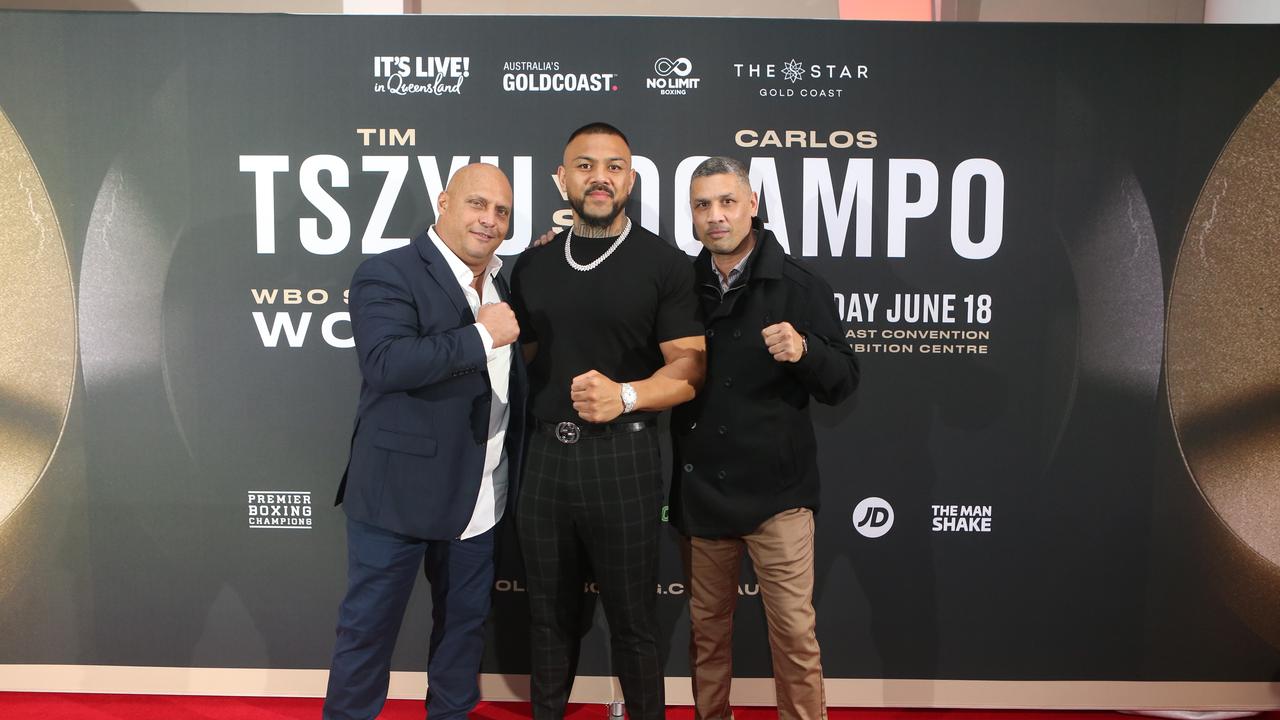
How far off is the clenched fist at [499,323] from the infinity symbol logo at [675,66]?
1.13 m

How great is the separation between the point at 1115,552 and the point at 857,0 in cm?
262

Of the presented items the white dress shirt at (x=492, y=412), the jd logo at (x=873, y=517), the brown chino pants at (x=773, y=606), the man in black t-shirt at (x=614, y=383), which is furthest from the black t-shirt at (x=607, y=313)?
the jd logo at (x=873, y=517)

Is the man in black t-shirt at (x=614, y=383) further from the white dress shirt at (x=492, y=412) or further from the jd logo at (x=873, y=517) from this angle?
the jd logo at (x=873, y=517)

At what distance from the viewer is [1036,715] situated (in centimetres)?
296

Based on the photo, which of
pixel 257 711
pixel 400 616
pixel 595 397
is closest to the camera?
pixel 595 397

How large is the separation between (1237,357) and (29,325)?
4.26 m

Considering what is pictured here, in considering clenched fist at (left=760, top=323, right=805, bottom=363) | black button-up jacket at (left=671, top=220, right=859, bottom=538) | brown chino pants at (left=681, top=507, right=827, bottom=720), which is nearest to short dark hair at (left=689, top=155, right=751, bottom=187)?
black button-up jacket at (left=671, top=220, right=859, bottom=538)

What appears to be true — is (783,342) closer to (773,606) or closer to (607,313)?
(607,313)

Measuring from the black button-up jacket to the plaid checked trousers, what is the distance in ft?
0.56

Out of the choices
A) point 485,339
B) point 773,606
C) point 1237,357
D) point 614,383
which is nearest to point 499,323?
point 485,339

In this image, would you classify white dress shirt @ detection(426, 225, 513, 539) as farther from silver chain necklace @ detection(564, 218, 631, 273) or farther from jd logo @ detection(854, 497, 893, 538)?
jd logo @ detection(854, 497, 893, 538)

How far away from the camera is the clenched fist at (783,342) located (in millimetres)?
2164

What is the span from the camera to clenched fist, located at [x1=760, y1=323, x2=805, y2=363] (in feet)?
7.10

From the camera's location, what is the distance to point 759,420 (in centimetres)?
234
